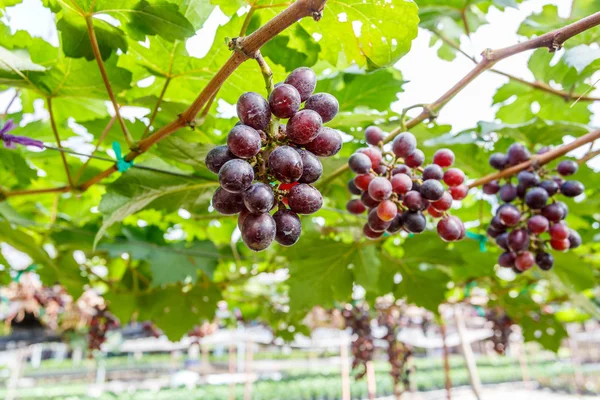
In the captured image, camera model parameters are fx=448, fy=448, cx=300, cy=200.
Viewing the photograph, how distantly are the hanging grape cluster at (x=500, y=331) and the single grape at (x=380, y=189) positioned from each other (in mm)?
3575

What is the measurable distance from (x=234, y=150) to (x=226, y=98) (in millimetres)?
655

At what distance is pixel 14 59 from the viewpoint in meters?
1.06

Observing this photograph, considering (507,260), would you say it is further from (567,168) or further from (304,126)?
(304,126)

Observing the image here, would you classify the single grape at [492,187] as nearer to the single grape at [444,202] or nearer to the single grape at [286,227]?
the single grape at [444,202]

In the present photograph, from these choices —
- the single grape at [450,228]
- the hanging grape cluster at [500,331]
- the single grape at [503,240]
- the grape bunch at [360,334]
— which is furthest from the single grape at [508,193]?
the hanging grape cluster at [500,331]

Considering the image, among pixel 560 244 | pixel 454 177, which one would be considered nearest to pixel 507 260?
pixel 560 244

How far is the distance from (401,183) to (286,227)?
0.46m

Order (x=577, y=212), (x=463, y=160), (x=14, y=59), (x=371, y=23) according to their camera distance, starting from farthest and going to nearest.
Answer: (x=577, y=212), (x=463, y=160), (x=14, y=59), (x=371, y=23)

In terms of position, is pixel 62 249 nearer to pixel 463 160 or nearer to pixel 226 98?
pixel 226 98

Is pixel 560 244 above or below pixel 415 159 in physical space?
below

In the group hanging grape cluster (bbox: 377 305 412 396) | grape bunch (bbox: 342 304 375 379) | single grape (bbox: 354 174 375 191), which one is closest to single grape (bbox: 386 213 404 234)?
single grape (bbox: 354 174 375 191)

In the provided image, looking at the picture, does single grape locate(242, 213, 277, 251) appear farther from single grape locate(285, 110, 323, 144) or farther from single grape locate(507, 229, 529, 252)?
single grape locate(507, 229, 529, 252)

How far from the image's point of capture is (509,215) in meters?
1.32

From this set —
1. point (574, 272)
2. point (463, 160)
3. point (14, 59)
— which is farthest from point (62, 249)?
point (574, 272)
